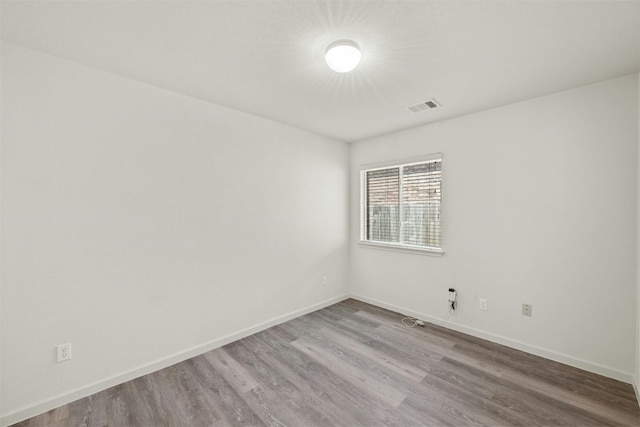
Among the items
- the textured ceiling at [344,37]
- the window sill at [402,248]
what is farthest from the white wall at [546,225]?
the textured ceiling at [344,37]

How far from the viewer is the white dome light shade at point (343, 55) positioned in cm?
177

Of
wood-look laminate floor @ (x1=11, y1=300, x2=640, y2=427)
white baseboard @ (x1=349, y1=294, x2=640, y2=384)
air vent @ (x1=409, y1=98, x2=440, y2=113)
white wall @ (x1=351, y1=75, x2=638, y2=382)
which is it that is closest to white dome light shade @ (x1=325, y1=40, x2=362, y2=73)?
air vent @ (x1=409, y1=98, x2=440, y2=113)

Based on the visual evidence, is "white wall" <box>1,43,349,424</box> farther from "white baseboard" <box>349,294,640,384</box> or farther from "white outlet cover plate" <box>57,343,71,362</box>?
"white baseboard" <box>349,294,640,384</box>

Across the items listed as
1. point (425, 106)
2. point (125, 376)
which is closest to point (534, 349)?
point (425, 106)

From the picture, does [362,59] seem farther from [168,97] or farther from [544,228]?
[544,228]

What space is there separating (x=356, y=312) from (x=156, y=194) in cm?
282

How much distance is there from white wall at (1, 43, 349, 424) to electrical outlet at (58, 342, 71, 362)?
0.04m

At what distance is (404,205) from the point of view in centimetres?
382

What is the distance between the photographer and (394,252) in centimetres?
381

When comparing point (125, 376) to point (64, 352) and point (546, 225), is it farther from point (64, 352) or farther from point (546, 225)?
point (546, 225)

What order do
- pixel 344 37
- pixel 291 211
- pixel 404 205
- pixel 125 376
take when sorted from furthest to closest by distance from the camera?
1. pixel 404 205
2. pixel 291 211
3. pixel 125 376
4. pixel 344 37

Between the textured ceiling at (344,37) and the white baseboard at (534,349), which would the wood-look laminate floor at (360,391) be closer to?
the white baseboard at (534,349)

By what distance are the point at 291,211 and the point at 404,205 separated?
5.20ft

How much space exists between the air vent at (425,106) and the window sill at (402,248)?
1.67 metres
